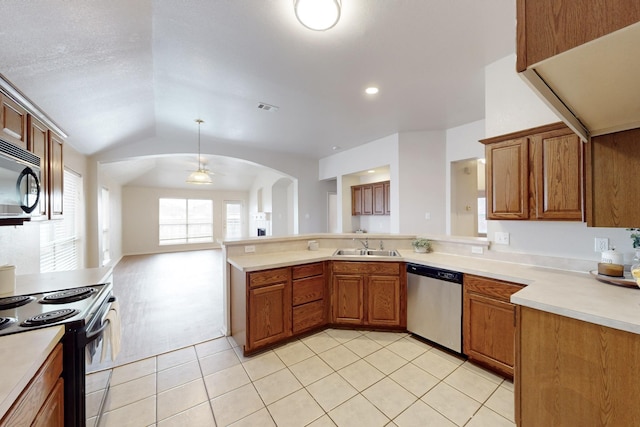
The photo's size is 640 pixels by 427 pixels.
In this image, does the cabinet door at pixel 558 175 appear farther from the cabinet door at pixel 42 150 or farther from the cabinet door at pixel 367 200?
the cabinet door at pixel 42 150

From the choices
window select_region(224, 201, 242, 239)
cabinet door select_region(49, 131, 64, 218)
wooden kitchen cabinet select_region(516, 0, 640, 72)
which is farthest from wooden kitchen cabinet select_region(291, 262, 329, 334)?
window select_region(224, 201, 242, 239)

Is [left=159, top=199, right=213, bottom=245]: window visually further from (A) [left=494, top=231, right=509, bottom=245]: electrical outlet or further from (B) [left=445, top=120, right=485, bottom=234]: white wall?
(A) [left=494, top=231, right=509, bottom=245]: electrical outlet

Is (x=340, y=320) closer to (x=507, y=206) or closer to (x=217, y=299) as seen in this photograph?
(x=507, y=206)

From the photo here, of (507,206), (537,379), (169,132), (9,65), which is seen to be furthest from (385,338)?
(169,132)

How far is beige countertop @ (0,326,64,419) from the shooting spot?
28.2 inches

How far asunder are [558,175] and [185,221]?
405 inches

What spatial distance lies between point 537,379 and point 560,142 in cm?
169

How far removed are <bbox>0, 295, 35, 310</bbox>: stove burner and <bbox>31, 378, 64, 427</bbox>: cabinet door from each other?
2.37 feet

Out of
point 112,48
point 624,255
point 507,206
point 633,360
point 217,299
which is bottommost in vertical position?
point 217,299

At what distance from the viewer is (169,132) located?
427 cm

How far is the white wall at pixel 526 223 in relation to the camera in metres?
1.91

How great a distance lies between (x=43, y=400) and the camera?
917 mm

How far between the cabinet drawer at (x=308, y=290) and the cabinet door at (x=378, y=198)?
10.2 feet

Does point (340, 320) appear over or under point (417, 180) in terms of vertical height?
under
